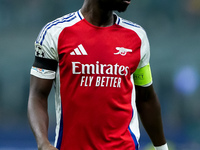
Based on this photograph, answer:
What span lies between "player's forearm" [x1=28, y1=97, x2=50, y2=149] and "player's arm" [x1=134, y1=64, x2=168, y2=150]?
2.20 feet

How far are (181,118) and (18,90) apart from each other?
3.45 metres

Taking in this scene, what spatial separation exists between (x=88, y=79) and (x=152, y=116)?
0.70m

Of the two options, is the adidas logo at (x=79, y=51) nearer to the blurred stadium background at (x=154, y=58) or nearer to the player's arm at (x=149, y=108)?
the player's arm at (x=149, y=108)

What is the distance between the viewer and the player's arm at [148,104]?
3430 mm

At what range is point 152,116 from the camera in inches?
143

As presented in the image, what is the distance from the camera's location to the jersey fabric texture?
3.14 meters

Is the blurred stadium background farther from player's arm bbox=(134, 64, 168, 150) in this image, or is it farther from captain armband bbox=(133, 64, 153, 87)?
captain armband bbox=(133, 64, 153, 87)

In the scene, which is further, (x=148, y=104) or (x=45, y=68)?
(x=148, y=104)

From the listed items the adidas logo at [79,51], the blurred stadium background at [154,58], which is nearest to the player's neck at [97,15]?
the adidas logo at [79,51]

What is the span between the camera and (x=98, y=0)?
129 inches

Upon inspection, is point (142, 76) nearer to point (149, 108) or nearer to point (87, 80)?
point (149, 108)

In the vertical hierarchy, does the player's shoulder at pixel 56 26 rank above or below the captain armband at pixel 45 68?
above

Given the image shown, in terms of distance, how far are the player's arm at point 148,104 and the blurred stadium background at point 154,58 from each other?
6.28m

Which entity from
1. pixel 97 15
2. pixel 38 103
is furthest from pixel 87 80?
pixel 97 15
